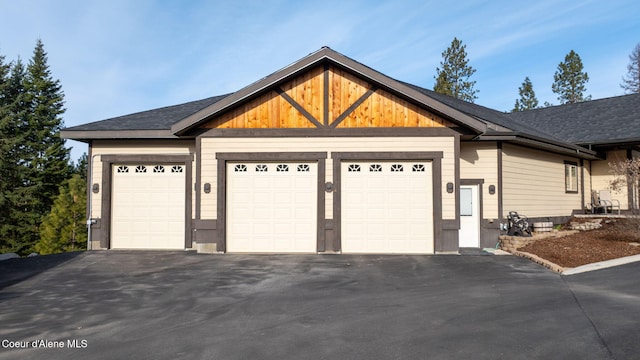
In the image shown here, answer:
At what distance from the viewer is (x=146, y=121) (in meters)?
13.4

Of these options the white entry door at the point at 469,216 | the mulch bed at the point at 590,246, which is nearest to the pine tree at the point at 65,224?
the white entry door at the point at 469,216

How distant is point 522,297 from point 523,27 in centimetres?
1626

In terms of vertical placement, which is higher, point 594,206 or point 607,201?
point 607,201

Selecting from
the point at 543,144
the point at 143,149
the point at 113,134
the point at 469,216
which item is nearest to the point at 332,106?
the point at 469,216

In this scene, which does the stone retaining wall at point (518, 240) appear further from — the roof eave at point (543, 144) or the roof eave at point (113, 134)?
the roof eave at point (113, 134)

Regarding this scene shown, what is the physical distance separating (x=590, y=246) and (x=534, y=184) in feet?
13.1

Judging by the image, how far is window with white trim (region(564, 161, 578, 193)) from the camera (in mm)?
16109

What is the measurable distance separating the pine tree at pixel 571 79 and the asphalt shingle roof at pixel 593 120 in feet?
72.2

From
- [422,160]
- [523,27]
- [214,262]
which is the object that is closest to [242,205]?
[214,262]

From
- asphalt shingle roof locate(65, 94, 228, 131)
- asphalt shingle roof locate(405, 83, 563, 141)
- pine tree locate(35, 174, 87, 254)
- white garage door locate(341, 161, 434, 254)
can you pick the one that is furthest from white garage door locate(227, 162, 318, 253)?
pine tree locate(35, 174, 87, 254)

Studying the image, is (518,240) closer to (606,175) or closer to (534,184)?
(534,184)

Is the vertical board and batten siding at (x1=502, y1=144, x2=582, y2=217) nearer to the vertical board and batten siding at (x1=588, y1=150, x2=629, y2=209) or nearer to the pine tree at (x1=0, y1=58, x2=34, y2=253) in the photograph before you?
the vertical board and batten siding at (x1=588, y1=150, x2=629, y2=209)

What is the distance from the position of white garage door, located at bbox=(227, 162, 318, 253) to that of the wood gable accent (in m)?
1.25

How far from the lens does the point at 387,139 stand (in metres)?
11.5
